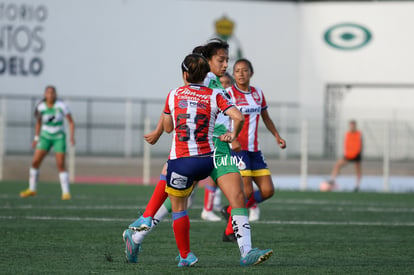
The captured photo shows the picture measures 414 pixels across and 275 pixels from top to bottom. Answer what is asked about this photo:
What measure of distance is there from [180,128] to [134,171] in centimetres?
2384

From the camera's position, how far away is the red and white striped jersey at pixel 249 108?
11508 mm

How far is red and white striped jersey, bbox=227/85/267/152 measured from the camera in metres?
11.5

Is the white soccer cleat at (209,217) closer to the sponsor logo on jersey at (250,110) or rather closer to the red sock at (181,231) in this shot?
the sponsor logo on jersey at (250,110)

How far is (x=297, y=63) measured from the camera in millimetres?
38875

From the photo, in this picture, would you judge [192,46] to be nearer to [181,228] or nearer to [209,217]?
[209,217]

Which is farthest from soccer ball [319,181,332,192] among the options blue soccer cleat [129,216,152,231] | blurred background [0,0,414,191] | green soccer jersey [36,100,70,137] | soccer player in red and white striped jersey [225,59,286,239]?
blue soccer cleat [129,216,152,231]

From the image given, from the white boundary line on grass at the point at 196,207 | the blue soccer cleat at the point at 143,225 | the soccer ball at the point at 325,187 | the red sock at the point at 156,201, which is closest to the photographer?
the blue soccer cleat at the point at 143,225

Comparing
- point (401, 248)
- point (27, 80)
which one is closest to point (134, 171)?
point (27, 80)

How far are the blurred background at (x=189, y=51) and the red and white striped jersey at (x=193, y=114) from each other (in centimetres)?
2299

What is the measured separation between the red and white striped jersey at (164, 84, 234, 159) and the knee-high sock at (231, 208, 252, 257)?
64cm

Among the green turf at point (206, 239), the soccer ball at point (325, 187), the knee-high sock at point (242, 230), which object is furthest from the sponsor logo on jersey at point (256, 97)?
the soccer ball at point (325, 187)

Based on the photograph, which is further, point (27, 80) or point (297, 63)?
point (297, 63)

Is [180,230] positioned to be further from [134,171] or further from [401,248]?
[134,171]

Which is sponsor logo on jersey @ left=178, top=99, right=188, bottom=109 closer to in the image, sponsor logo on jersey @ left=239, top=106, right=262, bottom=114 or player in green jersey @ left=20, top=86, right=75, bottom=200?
sponsor logo on jersey @ left=239, top=106, right=262, bottom=114
